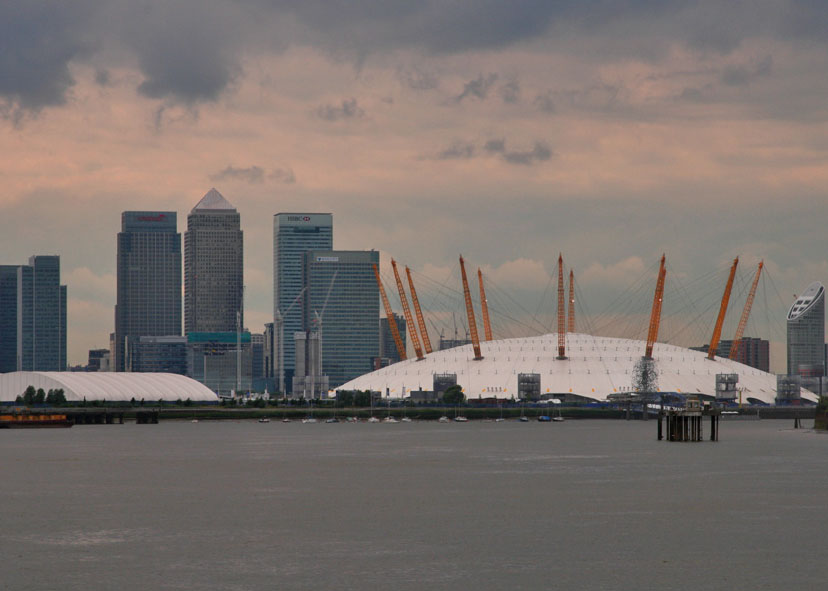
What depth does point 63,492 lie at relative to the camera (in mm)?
90812

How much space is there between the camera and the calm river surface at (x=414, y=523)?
52906mm

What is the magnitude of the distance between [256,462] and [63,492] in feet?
120

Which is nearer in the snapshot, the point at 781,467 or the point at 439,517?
the point at 439,517

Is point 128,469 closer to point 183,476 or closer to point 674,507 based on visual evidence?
point 183,476

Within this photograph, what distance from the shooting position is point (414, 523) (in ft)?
231

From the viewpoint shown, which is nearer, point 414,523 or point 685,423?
point 414,523

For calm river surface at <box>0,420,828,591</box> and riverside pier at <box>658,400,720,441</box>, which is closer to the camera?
calm river surface at <box>0,420,828,591</box>

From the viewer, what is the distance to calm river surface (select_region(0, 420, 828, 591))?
5291cm

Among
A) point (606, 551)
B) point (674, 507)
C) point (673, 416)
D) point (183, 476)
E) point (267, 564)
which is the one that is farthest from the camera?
point (673, 416)

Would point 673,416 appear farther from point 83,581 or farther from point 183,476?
point 83,581

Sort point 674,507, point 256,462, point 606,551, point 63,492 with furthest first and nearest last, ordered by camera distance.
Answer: point 256,462, point 63,492, point 674,507, point 606,551

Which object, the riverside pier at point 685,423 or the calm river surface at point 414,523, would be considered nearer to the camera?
the calm river surface at point 414,523

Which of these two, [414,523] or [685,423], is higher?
[685,423]

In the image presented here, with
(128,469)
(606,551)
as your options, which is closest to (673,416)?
(128,469)
